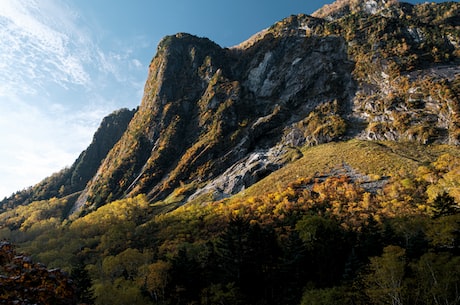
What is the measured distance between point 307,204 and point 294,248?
5574 centimetres

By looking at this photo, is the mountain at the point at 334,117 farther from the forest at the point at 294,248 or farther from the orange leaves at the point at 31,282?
the orange leaves at the point at 31,282

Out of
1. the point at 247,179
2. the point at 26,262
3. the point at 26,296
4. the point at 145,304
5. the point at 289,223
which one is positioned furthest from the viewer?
the point at 247,179

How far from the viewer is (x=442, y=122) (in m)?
132

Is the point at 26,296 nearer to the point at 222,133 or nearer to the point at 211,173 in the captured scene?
the point at 211,173

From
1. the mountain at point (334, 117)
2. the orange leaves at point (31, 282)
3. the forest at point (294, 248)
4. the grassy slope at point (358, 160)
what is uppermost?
the mountain at point (334, 117)

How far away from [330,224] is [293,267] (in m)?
28.1

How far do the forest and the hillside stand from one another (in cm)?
36

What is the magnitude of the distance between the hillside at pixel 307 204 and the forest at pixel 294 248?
36 centimetres

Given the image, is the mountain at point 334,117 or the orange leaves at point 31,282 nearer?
the orange leaves at point 31,282

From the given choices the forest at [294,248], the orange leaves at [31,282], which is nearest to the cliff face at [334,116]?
the forest at [294,248]

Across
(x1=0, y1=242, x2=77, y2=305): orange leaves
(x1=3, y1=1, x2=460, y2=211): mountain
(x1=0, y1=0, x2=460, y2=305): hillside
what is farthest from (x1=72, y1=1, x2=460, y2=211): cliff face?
(x1=0, y1=242, x2=77, y2=305): orange leaves

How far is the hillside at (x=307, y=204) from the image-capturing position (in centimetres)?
5312

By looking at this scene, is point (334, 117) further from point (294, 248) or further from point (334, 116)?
point (294, 248)

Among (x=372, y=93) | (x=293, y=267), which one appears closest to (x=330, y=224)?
(x=293, y=267)
